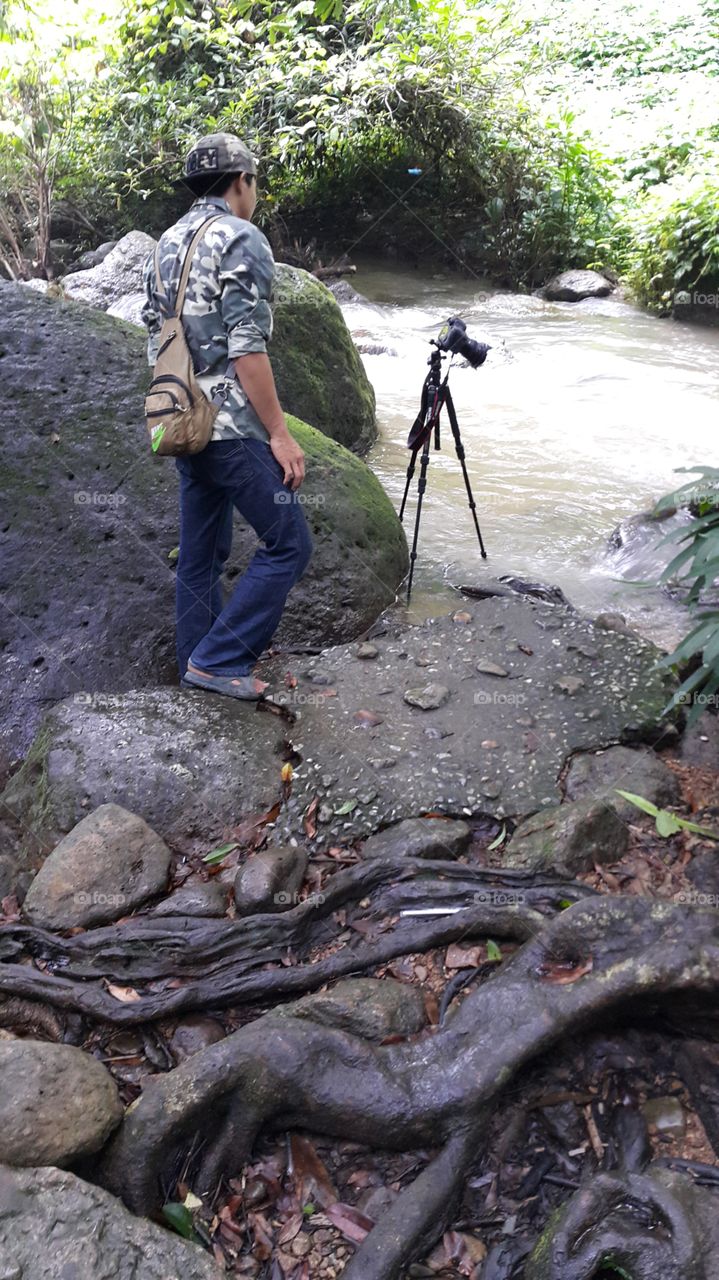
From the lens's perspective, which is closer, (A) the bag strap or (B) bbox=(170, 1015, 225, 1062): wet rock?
(B) bbox=(170, 1015, 225, 1062): wet rock

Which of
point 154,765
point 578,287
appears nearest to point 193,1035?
point 154,765

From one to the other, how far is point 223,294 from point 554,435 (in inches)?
206

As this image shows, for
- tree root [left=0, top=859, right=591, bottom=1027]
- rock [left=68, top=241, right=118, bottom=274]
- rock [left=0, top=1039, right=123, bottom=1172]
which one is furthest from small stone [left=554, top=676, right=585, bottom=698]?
rock [left=68, top=241, right=118, bottom=274]

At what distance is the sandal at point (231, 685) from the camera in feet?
12.3

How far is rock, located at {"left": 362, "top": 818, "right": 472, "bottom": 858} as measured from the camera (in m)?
2.95

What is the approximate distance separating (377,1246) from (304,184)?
47.8 ft

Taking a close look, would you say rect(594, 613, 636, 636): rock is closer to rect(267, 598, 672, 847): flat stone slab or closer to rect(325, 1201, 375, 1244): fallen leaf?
rect(267, 598, 672, 847): flat stone slab

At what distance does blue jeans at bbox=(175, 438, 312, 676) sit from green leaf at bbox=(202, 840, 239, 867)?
82 cm

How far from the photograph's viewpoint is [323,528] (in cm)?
461

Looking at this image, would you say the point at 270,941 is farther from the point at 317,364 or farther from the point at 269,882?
the point at 317,364

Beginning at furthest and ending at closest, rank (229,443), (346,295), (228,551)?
(346,295) → (228,551) → (229,443)

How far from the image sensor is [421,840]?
2.97m

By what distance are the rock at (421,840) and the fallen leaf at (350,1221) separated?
1.00m

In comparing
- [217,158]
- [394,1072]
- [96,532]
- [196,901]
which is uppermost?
[217,158]
